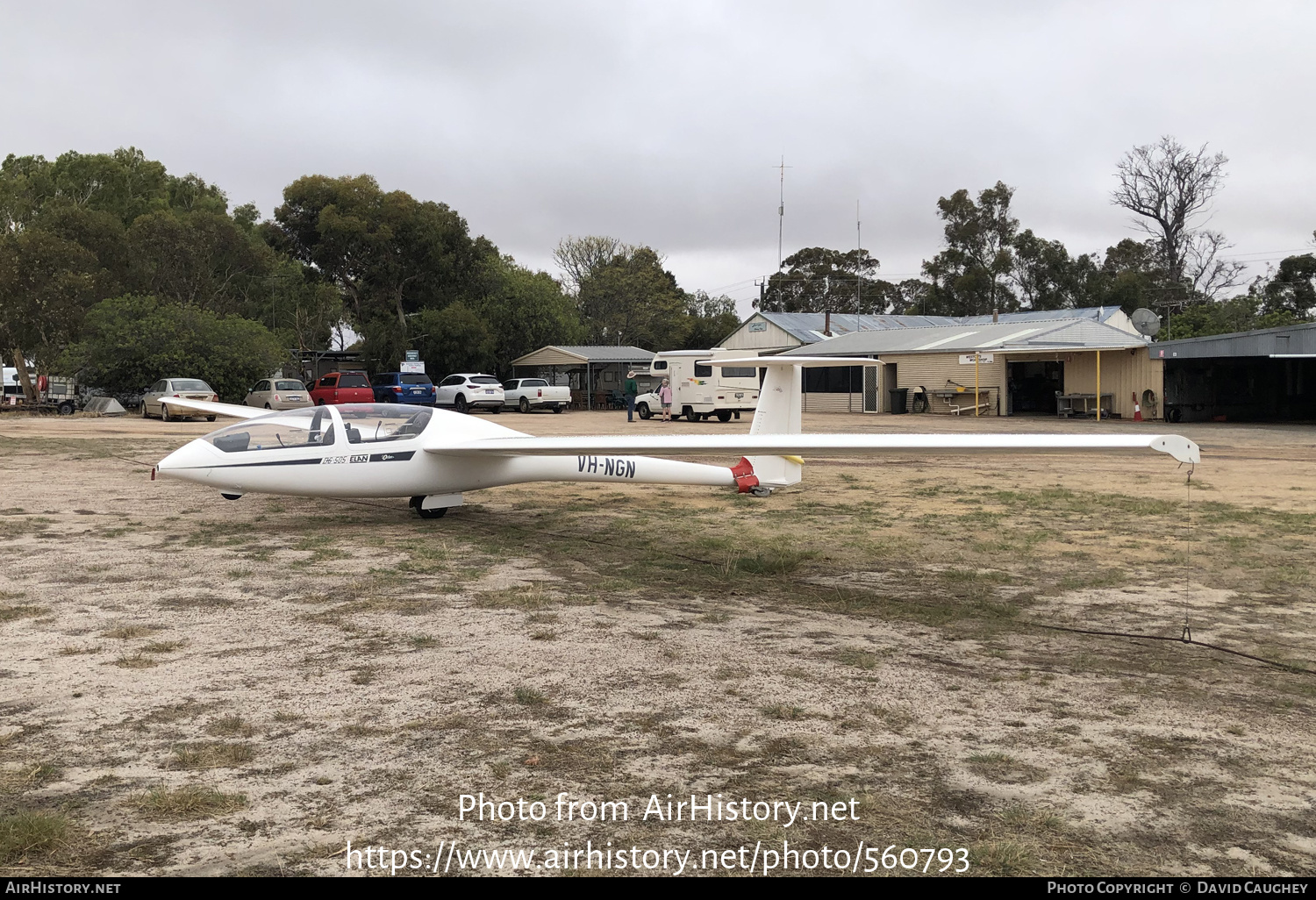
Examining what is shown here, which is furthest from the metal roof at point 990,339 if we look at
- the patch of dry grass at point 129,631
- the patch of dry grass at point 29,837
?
the patch of dry grass at point 29,837

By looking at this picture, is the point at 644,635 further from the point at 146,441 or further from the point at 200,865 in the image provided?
the point at 146,441

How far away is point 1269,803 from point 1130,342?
33.4 metres

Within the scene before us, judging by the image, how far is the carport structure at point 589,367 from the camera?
49.2 m

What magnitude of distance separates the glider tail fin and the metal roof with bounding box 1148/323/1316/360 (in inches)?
880

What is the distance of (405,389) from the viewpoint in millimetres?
45688

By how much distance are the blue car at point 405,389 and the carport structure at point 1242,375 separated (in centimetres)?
2933

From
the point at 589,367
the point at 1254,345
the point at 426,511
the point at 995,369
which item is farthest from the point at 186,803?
the point at 589,367

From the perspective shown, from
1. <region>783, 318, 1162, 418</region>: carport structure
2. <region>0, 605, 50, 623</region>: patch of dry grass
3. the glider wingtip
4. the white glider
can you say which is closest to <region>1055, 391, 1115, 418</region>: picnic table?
<region>783, 318, 1162, 418</region>: carport structure

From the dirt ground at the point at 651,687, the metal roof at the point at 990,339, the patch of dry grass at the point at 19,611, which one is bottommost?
the dirt ground at the point at 651,687

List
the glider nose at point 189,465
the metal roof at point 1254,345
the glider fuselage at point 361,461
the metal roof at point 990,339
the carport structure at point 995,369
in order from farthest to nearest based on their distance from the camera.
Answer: the metal roof at point 990,339, the carport structure at point 995,369, the metal roof at point 1254,345, the glider fuselage at point 361,461, the glider nose at point 189,465

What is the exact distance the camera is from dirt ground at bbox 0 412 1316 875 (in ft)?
12.8

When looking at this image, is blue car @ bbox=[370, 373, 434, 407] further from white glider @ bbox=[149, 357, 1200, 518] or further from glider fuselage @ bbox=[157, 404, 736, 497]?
glider fuselage @ bbox=[157, 404, 736, 497]

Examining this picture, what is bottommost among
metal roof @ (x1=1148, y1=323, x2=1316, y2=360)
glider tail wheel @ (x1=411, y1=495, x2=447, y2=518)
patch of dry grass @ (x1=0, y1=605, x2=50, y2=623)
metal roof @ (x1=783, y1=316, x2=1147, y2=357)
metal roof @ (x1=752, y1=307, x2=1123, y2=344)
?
patch of dry grass @ (x1=0, y1=605, x2=50, y2=623)

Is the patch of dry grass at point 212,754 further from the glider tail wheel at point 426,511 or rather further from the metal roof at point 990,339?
the metal roof at point 990,339
